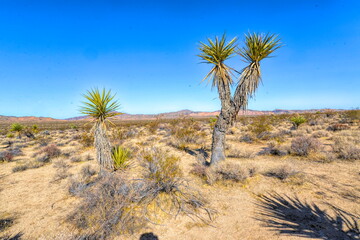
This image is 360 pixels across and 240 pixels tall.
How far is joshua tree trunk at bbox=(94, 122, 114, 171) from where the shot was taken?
6.16 m

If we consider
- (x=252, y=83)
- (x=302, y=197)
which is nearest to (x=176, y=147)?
(x=252, y=83)

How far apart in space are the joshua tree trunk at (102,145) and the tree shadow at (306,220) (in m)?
5.51

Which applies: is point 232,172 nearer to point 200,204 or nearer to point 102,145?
point 200,204

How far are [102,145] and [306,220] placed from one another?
6.62 metres

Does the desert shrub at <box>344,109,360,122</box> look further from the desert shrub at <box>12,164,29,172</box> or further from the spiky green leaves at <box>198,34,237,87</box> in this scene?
the desert shrub at <box>12,164,29,172</box>

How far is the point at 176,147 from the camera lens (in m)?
11.9

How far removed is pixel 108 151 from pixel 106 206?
285 cm

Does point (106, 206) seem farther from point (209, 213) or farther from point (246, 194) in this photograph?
point (246, 194)

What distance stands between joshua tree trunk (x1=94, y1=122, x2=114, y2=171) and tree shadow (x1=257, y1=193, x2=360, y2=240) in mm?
5505

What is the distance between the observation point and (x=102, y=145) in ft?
20.2

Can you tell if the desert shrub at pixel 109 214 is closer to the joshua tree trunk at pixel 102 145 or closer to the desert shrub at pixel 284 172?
the joshua tree trunk at pixel 102 145

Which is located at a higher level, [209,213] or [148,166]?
[148,166]

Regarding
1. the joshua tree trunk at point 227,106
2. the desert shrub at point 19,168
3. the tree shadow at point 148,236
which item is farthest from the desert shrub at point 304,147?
the desert shrub at point 19,168

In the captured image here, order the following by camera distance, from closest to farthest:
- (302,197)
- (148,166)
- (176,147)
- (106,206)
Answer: (106,206) < (302,197) < (148,166) < (176,147)
